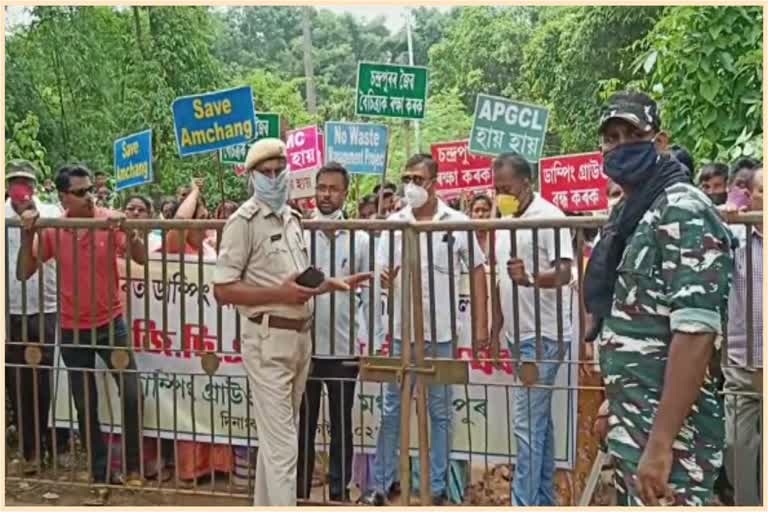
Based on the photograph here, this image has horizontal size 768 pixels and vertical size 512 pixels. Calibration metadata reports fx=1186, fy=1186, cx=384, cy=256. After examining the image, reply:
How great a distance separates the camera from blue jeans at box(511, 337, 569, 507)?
5.60 m

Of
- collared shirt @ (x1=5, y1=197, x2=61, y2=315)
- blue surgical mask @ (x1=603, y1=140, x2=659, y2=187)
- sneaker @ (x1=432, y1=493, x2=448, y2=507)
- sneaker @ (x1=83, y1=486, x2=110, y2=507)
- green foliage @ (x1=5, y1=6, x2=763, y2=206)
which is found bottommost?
sneaker @ (x1=83, y1=486, x2=110, y2=507)

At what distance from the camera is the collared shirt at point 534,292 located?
5.48m

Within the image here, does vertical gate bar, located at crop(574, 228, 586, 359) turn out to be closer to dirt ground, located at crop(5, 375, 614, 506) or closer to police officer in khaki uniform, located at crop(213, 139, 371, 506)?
dirt ground, located at crop(5, 375, 614, 506)

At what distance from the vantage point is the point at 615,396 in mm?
3576

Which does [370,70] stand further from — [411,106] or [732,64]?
[732,64]

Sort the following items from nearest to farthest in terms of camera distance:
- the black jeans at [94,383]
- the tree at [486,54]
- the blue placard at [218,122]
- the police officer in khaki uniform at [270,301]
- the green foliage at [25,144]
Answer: the police officer in khaki uniform at [270,301], the black jeans at [94,383], the blue placard at [218,122], the green foliage at [25,144], the tree at [486,54]

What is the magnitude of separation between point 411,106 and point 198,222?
410 centimetres

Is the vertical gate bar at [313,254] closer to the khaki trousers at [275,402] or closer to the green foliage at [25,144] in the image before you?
the khaki trousers at [275,402]

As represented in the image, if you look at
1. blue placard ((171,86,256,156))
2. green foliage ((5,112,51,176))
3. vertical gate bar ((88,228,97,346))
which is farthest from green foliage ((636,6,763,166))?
green foliage ((5,112,51,176))

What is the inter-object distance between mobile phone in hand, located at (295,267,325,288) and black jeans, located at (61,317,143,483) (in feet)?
4.42

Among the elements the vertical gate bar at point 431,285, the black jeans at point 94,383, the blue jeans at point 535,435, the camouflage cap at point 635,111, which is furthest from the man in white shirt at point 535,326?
the black jeans at point 94,383

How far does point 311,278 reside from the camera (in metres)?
5.38

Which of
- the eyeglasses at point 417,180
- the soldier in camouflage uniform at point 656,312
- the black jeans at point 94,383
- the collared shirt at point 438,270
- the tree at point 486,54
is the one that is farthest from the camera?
the tree at point 486,54

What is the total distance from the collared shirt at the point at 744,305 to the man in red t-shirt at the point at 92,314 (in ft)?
9.61
